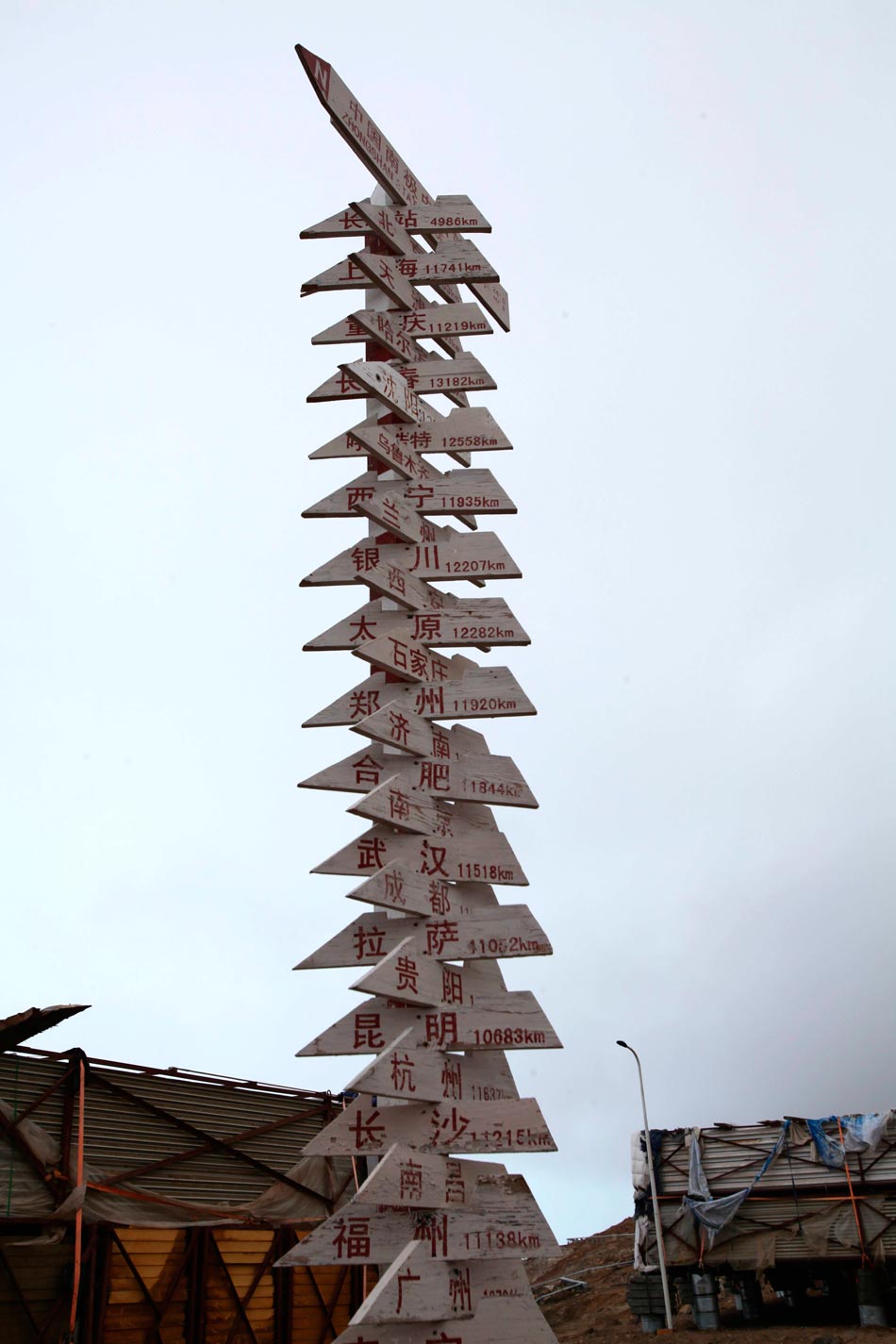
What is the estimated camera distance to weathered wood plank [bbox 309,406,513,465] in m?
9.04

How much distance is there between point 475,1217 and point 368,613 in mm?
4223

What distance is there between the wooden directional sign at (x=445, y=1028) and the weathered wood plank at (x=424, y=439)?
4.04 metres

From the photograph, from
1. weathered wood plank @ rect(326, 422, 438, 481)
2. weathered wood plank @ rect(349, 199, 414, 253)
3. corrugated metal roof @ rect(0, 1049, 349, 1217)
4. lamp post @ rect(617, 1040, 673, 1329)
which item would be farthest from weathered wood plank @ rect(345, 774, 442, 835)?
Answer: lamp post @ rect(617, 1040, 673, 1329)

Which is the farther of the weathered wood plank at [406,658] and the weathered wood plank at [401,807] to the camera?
the weathered wood plank at [406,658]

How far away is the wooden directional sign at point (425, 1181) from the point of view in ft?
22.7

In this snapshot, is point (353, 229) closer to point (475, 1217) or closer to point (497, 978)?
point (497, 978)

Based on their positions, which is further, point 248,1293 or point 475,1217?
point 248,1293

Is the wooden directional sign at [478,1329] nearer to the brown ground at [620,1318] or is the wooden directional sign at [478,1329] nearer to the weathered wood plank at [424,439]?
the weathered wood plank at [424,439]

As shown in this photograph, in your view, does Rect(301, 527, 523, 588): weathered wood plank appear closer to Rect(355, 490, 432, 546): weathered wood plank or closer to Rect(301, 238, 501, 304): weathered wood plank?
Rect(355, 490, 432, 546): weathered wood plank

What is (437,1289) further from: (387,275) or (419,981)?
(387,275)

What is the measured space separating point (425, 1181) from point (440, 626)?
12.6 ft

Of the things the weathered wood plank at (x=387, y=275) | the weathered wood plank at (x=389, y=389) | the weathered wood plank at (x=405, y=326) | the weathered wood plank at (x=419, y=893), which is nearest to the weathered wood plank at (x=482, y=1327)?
the weathered wood plank at (x=419, y=893)

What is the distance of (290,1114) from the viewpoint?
70.1ft

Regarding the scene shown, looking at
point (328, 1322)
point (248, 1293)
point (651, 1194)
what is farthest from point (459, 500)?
point (651, 1194)
